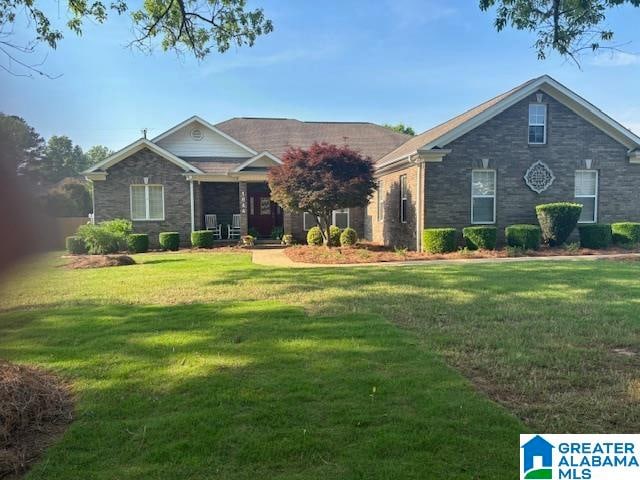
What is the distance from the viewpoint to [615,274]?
1033 centimetres

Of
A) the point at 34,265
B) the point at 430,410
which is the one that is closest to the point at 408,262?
the point at 430,410

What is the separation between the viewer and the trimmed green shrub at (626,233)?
1639 centimetres

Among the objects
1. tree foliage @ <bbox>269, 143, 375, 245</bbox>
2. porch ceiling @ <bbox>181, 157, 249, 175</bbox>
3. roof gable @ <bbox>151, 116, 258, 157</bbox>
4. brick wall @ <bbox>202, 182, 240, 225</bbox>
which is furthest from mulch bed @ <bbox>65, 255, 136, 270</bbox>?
roof gable @ <bbox>151, 116, 258, 157</bbox>

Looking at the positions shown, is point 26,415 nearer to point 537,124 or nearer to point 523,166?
point 523,166

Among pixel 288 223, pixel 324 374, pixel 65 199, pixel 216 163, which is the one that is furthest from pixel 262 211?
pixel 65 199

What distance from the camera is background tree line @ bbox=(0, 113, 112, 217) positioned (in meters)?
1.44

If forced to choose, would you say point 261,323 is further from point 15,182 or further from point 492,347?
point 15,182

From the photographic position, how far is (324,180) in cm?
1602

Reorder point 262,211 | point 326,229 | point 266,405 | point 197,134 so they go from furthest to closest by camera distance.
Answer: point 262,211, point 197,134, point 326,229, point 266,405

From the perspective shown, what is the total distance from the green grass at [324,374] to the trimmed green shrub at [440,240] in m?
6.79

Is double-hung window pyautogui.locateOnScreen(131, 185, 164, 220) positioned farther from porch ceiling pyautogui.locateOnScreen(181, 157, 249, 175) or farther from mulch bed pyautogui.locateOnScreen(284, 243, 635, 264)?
mulch bed pyautogui.locateOnScreen(284, 243, 635, 264)

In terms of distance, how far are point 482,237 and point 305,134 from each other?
1404 centimetres

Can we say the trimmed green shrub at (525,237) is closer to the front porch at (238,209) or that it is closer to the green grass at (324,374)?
the green grass at (324,374)

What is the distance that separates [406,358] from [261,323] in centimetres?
223
